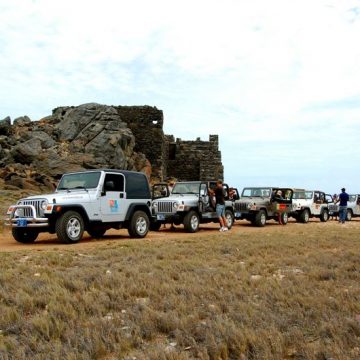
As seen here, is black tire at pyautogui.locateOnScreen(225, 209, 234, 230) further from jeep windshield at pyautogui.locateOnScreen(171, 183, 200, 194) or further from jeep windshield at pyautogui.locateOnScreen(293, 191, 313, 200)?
jeep windshield at pyautogui.locateOnScreen(293, 191, 313, 200)

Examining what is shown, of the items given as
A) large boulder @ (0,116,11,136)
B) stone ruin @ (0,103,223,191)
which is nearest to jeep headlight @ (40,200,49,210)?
stone ruin @ (0,103,223,191)

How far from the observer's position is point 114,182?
43.7 feet

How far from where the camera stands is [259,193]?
68.6 ft

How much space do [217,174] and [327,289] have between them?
2737cm

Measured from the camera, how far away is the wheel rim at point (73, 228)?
1181cm

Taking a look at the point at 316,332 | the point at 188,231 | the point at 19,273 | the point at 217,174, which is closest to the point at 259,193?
the point at 188,231

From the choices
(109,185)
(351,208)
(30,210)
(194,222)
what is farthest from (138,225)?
(351,208)

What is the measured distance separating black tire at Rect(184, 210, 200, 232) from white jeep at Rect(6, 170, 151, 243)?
199cm

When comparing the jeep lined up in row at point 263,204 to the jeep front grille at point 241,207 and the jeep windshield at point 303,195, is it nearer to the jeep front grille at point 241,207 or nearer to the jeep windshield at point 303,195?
the jeep front grille at point 241,207

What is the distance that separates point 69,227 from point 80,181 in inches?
63.4

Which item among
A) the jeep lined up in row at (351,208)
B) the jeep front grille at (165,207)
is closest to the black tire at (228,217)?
the jeep front grille at (165,207)

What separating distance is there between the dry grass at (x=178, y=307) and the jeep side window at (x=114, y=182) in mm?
4149

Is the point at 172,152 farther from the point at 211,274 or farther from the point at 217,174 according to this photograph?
the point at 211,274

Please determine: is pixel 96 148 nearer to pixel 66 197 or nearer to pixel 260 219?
pixel 260 219
